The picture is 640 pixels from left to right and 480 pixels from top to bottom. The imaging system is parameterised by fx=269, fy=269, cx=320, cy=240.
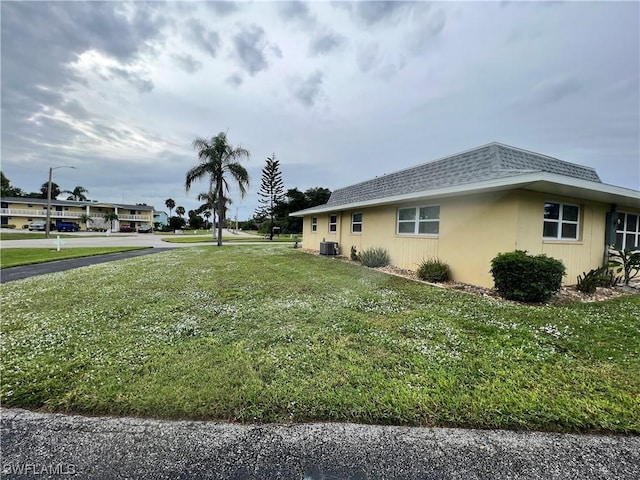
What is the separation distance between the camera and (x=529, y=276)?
227 inches

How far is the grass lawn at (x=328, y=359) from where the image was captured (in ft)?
7.62

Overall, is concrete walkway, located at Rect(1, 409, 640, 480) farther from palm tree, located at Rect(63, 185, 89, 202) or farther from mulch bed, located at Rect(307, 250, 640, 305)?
palm tree, located at Rect(63, 185, 89, 202)

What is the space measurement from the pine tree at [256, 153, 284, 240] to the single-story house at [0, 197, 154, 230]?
36905mm

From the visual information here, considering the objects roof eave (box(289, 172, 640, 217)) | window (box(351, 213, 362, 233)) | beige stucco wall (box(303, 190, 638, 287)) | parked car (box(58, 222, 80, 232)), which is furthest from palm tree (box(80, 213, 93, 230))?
roof eave (box(289, 172, 640, 217))

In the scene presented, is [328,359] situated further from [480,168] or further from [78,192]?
[78,192]

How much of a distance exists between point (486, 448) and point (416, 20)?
12305 millimetres

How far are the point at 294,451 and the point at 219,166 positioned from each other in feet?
69.2

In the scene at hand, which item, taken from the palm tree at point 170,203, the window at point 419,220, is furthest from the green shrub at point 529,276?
the palm tree at point 170,203

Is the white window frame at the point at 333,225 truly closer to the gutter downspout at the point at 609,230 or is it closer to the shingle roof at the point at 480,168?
the shingle roof at the point at 480,168

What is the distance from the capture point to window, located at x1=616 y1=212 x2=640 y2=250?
29.6 ft

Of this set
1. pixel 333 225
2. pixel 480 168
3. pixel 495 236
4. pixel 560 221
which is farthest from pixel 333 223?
pixel 560 221

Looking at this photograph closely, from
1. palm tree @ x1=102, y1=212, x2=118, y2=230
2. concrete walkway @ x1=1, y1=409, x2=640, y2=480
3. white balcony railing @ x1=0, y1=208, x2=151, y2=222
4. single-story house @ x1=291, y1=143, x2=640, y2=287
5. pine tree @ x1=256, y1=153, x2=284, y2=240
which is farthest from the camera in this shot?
palm tree @ x1=102, y1=212, x2=118, y2=230

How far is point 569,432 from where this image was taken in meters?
2.12

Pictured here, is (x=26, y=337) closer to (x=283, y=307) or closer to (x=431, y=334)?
(x=283, y=307)
